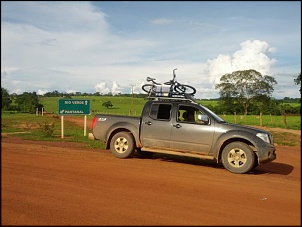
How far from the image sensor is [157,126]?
894 centimetres

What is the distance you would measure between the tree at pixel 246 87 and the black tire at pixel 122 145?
44.9 meters

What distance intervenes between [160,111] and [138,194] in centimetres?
412

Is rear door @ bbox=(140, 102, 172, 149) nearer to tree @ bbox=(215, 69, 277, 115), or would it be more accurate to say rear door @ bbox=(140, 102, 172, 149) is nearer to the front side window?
the front side window

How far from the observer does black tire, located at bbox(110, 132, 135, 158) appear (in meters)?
9.14

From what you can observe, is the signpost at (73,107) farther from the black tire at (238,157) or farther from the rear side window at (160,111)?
the black tire at (238,157)

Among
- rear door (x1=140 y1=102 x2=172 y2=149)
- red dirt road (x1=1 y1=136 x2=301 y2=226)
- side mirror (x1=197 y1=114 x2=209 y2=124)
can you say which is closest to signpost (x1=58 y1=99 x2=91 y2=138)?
rear door (x1=140 y1=102 x2=172 y2=149)

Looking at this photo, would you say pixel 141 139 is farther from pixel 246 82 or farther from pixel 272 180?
pixel 246 82

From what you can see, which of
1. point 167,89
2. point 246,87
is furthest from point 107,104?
point 167,89

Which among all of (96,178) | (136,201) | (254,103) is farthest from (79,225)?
(254,103)

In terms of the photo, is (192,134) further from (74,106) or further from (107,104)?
(107,104)

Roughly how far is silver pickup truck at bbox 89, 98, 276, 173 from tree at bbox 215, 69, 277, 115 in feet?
147

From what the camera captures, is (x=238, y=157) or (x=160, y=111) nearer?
(x=238, y=157)

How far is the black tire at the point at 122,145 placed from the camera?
30.0ft

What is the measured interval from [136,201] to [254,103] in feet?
165
